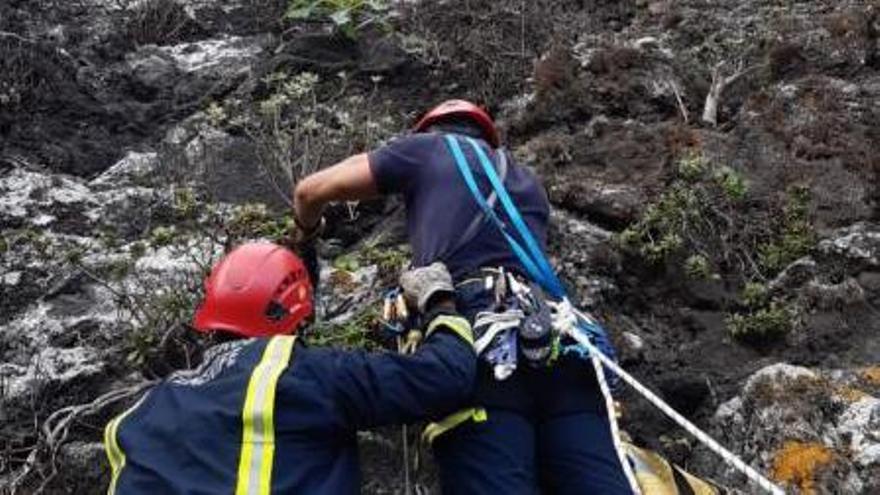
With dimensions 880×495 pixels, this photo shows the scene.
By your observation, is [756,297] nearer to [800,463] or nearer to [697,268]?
[697,268]

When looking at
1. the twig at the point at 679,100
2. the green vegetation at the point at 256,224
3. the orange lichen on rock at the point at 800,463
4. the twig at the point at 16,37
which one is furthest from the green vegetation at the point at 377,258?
the twig at the point at 16,37

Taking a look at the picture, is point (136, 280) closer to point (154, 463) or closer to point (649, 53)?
point (154, 463)

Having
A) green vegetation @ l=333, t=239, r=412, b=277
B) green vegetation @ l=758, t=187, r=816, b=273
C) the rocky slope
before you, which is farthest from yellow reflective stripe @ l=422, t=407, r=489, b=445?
green vegetation @ l=758, t=187, r=816, b=273

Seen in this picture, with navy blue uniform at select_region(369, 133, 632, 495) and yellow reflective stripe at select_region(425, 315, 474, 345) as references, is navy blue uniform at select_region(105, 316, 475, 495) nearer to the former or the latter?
yellow reflective stripe at select_region(425, 315, 474, 345)

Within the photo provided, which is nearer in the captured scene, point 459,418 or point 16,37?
point 459,418

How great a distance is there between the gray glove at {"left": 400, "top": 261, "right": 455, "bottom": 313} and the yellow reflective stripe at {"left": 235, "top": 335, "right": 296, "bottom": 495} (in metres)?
0.61

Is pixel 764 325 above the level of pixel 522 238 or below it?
below

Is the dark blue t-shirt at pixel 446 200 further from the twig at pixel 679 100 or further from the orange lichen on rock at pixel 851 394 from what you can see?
the twig at pixel 679 100

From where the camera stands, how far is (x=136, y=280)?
17.5ft

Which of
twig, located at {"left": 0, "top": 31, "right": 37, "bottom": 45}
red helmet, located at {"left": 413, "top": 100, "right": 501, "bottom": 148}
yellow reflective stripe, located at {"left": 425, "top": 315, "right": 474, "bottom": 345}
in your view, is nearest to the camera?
yellow reflective stripe, located at {"left": 425, "top": 315, "right": 474, "bottom": 345}

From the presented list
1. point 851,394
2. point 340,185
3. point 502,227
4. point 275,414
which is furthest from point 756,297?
point 275,414

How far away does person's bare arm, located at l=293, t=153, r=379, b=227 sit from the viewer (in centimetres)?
439

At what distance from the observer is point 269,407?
340cm

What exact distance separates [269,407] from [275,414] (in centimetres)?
3
